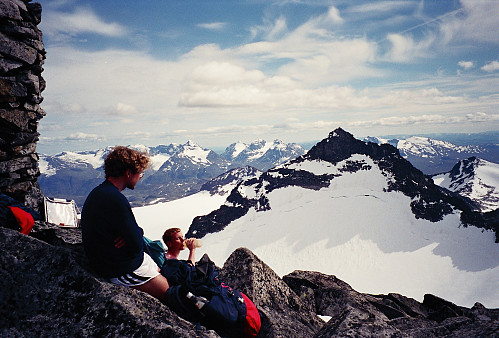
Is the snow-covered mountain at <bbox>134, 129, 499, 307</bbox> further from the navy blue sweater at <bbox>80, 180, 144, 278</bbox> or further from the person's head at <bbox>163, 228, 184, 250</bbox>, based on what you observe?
the navy blue sweater at <bbox>80, 180, 144, 278</bbox>

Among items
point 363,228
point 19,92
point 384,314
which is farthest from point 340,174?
point 19,92

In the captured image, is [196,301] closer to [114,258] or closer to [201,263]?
[201,263]

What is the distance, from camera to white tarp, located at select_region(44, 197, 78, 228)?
1009 cm

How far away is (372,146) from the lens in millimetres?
171375

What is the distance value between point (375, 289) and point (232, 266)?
99731 millimetres

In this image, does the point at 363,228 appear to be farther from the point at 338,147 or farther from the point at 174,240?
the point at 174,240

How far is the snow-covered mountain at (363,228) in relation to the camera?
98188mm

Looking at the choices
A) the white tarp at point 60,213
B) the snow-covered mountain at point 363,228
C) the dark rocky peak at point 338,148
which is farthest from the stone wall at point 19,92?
the dark rocky peak at point 338,148

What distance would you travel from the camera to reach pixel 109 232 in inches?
194

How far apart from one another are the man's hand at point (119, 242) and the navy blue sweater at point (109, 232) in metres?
0.03

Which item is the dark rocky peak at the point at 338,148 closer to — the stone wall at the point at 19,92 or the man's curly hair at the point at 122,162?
the stone wall at the point at 19,92

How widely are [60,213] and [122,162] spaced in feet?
23.8

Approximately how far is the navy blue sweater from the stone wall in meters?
6.23

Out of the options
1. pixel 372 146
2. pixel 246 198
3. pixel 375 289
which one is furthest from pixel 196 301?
pixel 372 146
